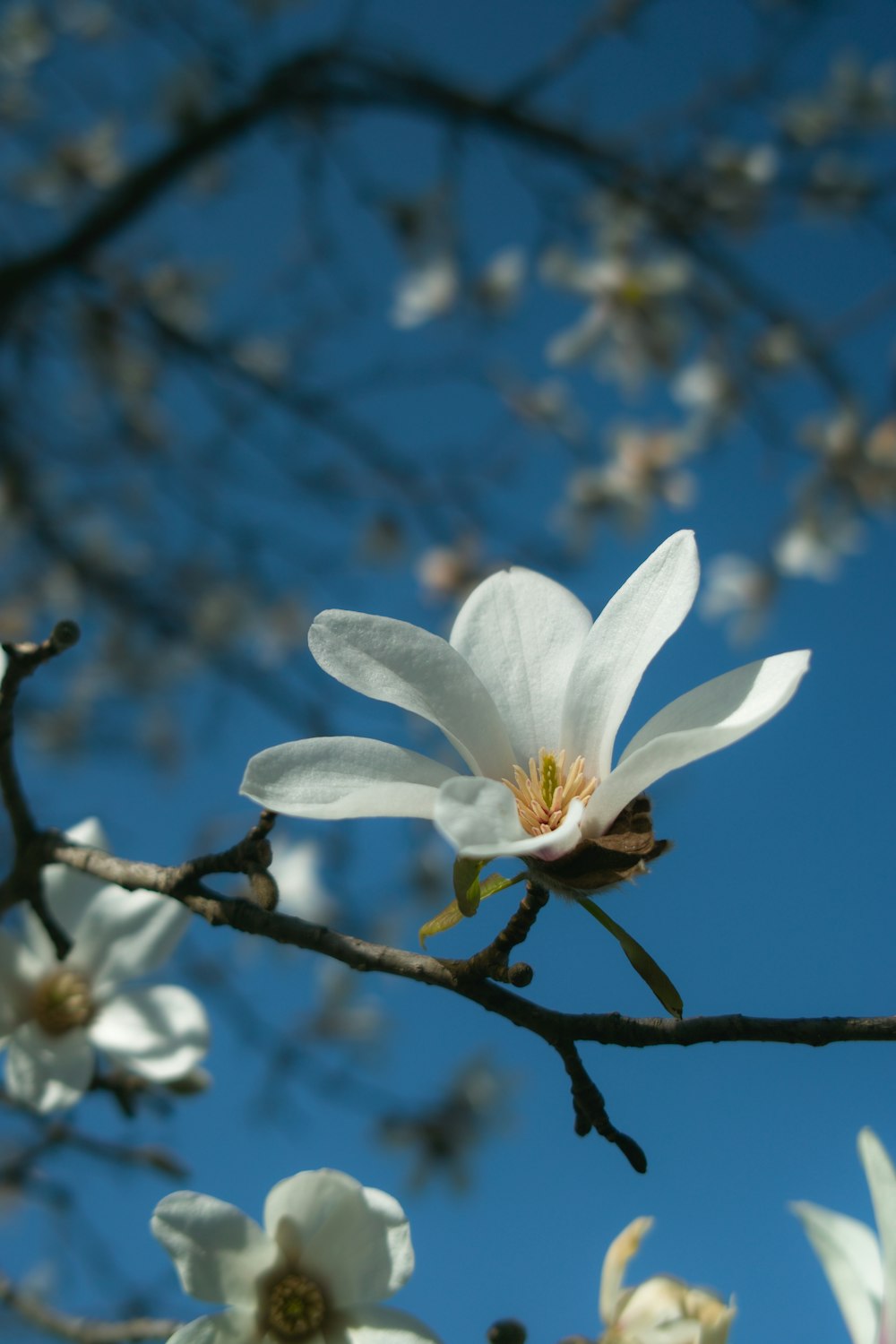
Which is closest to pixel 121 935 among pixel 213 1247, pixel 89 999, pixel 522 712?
pixel 89 999

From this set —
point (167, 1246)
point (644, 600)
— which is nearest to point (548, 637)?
point (644, 600)

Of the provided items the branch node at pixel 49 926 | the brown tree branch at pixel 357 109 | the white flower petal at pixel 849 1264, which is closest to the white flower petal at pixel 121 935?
the branch node at pixel 49 926

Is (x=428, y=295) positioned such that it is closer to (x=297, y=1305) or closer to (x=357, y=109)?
(x=357, y=109)

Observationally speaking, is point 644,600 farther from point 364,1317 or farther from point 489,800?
point 364,1317

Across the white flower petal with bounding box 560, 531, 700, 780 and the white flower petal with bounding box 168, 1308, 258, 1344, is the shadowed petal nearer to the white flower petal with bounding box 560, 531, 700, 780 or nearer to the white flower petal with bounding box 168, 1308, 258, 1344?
the white flower petal with bounding box 168, 1308, 258, 1344

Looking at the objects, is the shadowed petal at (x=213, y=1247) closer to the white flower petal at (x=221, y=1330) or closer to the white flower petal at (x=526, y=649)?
the white flower petal at (x=221, y=1330)

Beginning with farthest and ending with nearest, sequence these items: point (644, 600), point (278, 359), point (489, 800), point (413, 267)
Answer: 1. point (278, 359)
2. point (413, 267)
3. point (644, 600)
4. point (489, 800)

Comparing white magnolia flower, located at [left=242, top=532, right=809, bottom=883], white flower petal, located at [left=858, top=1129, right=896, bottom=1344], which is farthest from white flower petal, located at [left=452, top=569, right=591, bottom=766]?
white flower petal, located at [left=858, top=1129, right=896, bottom=1344]
